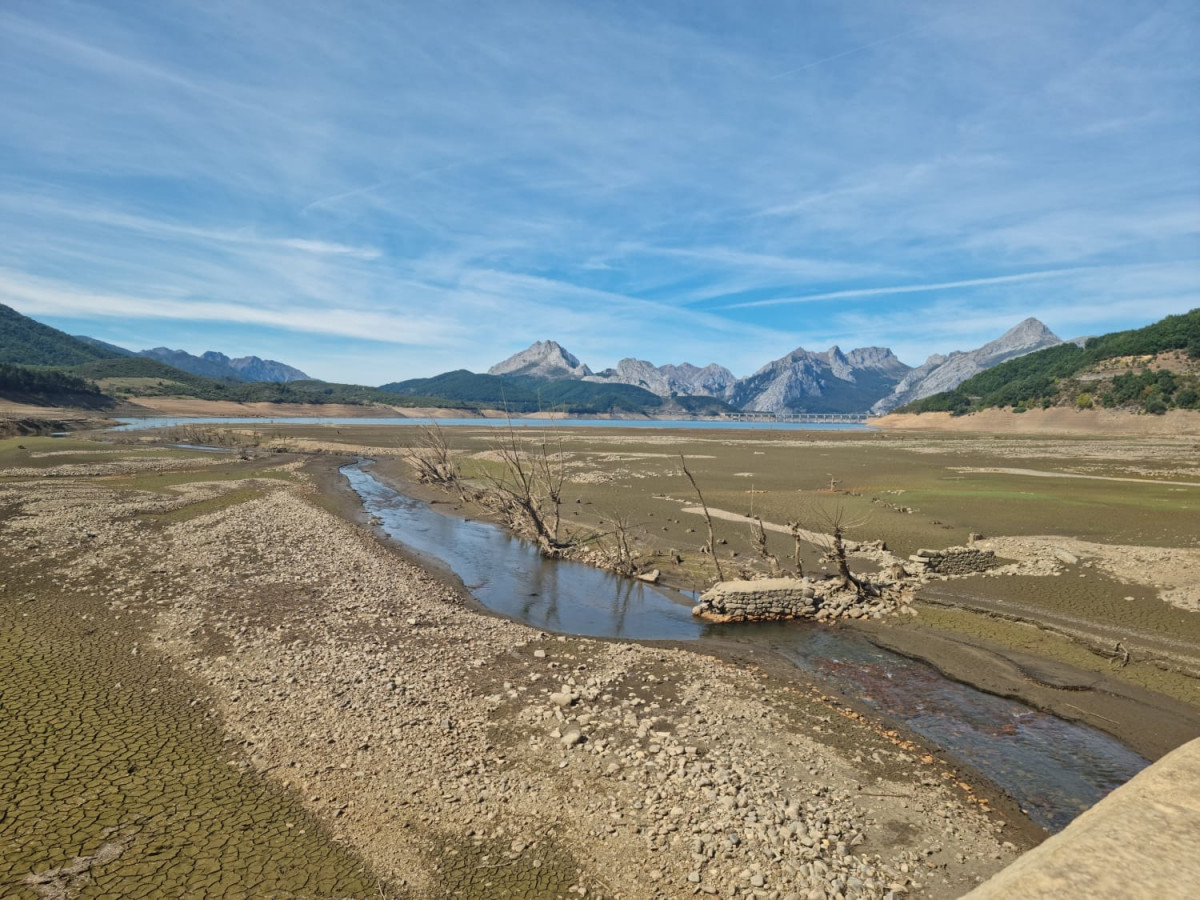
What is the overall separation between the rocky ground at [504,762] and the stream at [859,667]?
1381mm

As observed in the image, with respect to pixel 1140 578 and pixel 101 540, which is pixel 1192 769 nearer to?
pixel 1140 578

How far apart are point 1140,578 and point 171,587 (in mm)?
38070

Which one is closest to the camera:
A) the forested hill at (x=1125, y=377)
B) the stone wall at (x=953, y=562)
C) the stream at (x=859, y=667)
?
the stream at (x=859, y=667)

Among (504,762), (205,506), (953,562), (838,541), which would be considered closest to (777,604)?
(838,541)

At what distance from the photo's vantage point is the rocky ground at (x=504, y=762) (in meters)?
8.26

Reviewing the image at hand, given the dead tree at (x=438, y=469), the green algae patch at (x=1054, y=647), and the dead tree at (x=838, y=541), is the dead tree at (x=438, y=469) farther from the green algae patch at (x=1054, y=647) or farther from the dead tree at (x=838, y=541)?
the green algae patch at (x=1054, y=647)

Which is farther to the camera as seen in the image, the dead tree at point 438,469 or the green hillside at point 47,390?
the green hillside at point 47,390

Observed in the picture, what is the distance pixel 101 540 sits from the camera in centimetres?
2706

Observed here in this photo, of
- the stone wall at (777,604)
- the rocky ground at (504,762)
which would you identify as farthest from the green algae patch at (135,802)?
the stone wall at (777,604)

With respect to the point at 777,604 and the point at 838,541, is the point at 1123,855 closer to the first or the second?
the point at 777,604

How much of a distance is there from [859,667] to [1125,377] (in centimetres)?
15659

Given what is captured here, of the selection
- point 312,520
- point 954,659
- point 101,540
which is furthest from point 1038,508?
point 101,540

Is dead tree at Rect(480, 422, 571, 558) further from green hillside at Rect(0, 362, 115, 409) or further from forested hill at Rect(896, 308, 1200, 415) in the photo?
green hillside at Rect(0, 362, 115, 409)

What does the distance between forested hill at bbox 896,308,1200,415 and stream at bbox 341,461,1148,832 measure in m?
140
